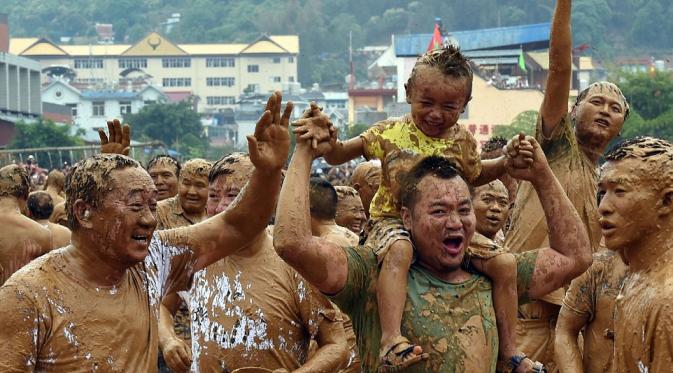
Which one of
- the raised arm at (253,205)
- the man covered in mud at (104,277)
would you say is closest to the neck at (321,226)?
the raised arm at (253,205)

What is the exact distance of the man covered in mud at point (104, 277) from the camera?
7.19 meters

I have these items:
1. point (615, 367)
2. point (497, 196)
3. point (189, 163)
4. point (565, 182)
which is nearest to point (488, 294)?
point (615, 367)

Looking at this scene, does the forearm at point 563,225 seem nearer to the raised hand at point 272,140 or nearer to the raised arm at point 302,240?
the raised arm at point 302,240

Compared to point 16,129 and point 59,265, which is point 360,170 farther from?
point 16,129

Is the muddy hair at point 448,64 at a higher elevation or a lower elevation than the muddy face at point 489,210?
higher

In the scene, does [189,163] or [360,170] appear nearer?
[189,163]

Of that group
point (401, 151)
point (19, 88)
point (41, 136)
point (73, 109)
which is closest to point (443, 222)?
point (401, 151)

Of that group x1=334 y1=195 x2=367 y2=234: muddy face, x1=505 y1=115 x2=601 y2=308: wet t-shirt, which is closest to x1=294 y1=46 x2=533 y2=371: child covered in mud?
x1=505 y1=115 x2=601 y2=308: wet t-shirt

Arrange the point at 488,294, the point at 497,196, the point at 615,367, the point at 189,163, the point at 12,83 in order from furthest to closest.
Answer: the point at 12,83
the point at 189,163
the point at 497,196
the point at 488,294
the point at 615,367

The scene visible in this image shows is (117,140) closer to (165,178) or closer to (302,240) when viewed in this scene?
(302,240)

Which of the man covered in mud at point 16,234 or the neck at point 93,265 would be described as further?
the man covered in mud at point 16,234

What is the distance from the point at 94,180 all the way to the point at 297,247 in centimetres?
92

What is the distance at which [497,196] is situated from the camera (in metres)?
12.0

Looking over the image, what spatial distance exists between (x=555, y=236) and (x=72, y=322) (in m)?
2.21
